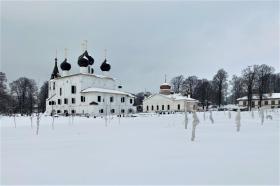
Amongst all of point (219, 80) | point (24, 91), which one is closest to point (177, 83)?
point (219, 80)

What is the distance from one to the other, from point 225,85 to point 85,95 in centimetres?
3920

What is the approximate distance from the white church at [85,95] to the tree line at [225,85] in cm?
2318

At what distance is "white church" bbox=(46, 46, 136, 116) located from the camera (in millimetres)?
56719

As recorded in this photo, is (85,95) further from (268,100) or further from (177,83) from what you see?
(268,100)

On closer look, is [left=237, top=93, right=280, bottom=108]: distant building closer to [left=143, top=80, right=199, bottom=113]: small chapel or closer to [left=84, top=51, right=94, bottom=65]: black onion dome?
[left=143, top=80, right=199, bottom=113]: small chapel

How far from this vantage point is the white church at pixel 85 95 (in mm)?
56719

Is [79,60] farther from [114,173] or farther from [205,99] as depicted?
[114,173]

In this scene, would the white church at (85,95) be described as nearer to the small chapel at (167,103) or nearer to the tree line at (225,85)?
the small chapel at (167,103)

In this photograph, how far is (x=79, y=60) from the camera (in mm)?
61438

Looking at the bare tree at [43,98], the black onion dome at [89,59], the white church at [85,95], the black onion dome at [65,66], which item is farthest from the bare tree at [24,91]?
the black onion dome at [89,59]

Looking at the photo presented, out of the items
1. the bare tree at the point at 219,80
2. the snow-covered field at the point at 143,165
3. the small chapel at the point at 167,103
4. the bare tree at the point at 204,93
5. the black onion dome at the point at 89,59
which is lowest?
the snow-covered field at the point at 143,165

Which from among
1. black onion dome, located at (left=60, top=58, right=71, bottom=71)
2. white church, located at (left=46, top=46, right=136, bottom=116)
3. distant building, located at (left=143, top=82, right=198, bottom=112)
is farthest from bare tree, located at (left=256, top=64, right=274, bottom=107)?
black onion dome, located at (left=60, top=58, right=71, bottom=71)

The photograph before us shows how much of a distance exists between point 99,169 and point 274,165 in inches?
183

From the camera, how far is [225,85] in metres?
80.2
